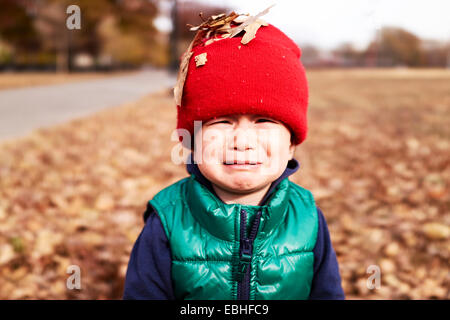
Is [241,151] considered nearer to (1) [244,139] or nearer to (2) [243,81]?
(1) [244,139]

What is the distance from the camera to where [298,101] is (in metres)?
1.46

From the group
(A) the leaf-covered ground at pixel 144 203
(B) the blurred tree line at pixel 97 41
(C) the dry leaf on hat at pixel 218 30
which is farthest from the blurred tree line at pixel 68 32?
(C) the dry leaf on hat at pixel 218 30

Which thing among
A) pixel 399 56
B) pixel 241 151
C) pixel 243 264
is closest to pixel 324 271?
pixel 243 264

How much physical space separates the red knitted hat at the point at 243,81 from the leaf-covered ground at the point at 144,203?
128cm

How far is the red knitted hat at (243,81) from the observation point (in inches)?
52.9

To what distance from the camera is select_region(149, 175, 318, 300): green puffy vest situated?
56.3 inches

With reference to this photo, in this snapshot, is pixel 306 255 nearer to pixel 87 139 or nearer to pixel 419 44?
pixel 87 139

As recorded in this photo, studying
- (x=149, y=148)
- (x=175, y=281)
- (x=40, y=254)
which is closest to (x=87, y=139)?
(x=149, y=148)

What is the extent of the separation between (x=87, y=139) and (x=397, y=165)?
12.0ft

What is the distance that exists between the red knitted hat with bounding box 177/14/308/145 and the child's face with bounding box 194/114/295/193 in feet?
0.15

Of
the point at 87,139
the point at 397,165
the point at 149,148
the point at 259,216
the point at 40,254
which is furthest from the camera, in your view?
the point at 87,139

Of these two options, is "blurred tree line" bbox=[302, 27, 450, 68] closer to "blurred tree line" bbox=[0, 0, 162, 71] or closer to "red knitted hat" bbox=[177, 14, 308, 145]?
"blurred tree line" bbox=[0, 0, 162, 71]

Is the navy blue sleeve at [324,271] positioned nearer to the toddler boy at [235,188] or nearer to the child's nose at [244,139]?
the toddler boy at [235,188]

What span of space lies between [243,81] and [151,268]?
0.76 metres
